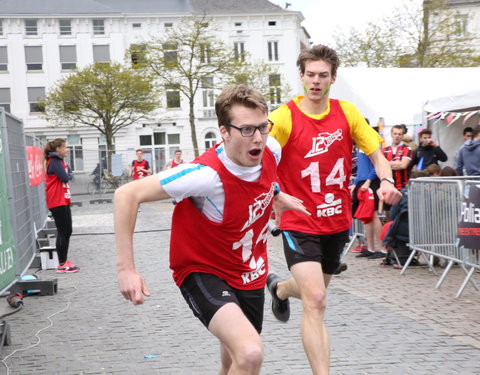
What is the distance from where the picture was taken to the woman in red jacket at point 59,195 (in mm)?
10492

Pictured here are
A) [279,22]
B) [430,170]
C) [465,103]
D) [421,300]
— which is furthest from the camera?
[279,22]

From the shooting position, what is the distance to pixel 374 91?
16156mm

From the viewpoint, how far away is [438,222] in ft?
28.9

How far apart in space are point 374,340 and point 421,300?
1.96 metres

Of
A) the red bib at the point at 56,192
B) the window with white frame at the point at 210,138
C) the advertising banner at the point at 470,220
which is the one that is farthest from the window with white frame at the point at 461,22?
the window with white frame at the point at 210,138

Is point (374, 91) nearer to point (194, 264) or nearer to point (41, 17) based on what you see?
point (194, 264)

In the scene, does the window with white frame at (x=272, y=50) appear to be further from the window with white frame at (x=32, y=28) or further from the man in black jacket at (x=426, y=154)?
the man in black jacket at (x=426, y=154)

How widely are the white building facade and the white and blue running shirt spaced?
2202 inches

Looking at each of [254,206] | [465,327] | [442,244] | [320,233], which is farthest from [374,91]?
[254,206]

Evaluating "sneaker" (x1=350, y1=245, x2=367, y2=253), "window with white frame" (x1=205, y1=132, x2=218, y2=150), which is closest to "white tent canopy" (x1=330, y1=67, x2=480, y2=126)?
"sneaker" (x1=350, y1=245, x2=367, y2=253)

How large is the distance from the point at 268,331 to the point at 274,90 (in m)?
50.1

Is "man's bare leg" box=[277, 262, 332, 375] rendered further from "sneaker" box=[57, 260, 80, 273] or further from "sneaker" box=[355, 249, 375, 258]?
"sneaker" box=[57, 260, 80, 273]

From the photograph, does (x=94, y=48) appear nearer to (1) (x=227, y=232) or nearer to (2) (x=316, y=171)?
(2) (x=316, y=171)

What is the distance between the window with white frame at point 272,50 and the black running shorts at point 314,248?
2430 inches
